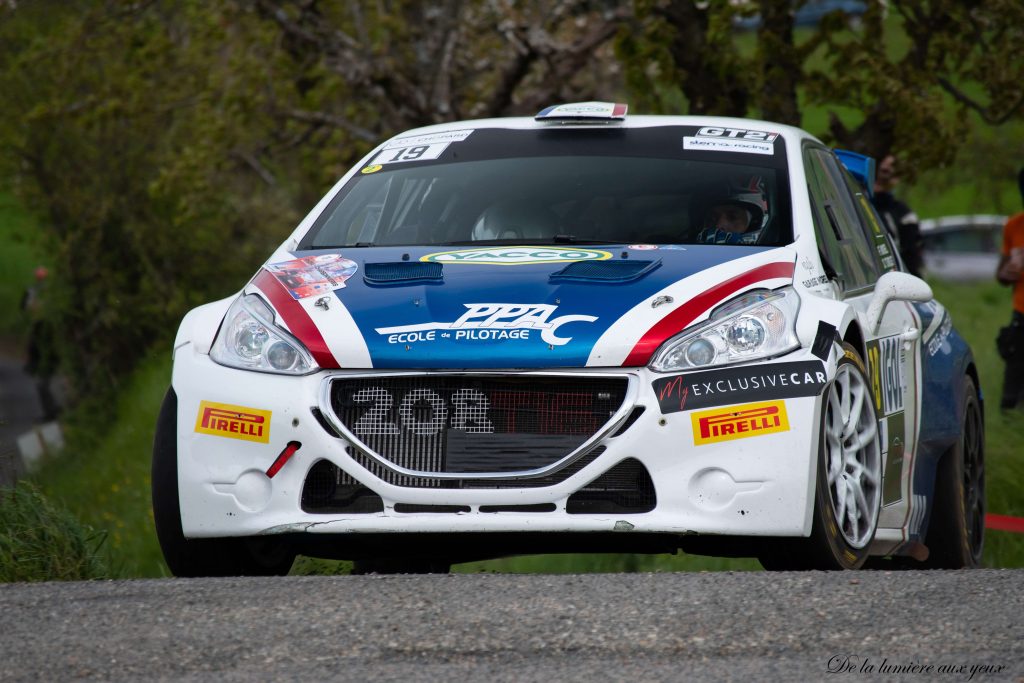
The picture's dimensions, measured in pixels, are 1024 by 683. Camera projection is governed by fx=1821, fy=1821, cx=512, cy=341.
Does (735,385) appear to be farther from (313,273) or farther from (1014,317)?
(1014,317)

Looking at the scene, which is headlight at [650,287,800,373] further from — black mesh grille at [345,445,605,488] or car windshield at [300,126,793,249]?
car windshield at [300,126,793,249]

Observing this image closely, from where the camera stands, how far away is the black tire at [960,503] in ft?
21.8

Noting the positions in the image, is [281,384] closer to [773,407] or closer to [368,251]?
[368,251]

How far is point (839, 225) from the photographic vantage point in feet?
20.6

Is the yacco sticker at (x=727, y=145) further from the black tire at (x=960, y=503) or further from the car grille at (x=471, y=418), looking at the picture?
the car grille at (x=471, y=418)

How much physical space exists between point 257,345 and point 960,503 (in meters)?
2.89

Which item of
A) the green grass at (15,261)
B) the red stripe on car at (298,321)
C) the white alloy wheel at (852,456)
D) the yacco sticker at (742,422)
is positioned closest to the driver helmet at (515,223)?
the red stripe on car at (298,321)

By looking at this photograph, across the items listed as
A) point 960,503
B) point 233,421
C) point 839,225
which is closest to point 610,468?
point 233,421

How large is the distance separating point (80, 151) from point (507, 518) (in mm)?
20865

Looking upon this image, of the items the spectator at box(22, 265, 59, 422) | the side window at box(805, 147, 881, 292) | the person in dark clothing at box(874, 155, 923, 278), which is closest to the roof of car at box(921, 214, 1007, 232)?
the spectator at box(22, 265, 59, 422)

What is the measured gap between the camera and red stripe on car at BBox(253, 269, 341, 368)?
4996 mm

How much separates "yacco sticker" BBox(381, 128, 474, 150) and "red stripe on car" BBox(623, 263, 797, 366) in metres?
1.70

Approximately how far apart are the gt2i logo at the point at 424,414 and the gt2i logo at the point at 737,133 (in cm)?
191

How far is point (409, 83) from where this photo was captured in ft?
50.2
